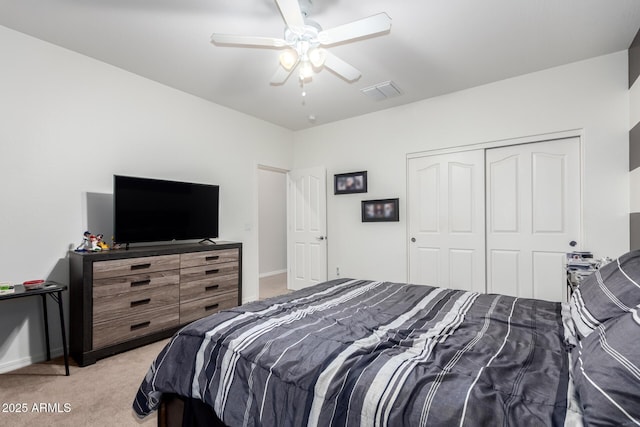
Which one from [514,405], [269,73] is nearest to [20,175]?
[269,73]

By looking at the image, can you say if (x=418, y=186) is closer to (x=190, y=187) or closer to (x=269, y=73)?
(x=269, y=73)

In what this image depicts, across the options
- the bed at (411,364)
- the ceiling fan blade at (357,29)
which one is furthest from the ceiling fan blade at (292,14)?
the bed at (411,364)

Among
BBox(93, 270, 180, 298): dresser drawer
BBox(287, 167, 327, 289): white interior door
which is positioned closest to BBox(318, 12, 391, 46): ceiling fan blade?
BBox(93, 270, 180, 298): dresser drawer

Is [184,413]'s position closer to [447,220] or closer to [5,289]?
[5,289]

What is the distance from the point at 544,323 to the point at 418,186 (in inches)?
104

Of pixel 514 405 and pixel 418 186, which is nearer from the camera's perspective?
pixel 514 405

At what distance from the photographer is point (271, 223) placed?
662 cm

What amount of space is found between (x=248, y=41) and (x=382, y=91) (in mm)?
1922

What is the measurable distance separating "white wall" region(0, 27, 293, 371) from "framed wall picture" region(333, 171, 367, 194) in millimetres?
2034

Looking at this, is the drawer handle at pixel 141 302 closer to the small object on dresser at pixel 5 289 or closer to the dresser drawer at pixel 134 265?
the dresser drawer at pixel 134 265

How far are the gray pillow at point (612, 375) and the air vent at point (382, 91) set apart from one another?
118 inches

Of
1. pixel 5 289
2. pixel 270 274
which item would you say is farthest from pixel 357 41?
pixel 270 274

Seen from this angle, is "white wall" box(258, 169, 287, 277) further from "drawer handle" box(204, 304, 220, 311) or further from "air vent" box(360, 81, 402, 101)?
"air vent" box(360, 81, 402, 101)

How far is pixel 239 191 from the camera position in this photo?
4332 millimetres
